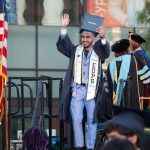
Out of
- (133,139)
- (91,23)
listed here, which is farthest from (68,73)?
(133,139)

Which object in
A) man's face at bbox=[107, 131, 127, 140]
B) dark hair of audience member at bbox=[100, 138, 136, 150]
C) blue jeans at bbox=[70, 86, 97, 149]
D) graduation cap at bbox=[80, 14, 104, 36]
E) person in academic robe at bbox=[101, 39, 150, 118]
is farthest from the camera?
graduation cap at bbox=[80, 14, 104, 36]

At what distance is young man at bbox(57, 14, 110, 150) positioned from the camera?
9.24 metres

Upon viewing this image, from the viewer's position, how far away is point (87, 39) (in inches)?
367

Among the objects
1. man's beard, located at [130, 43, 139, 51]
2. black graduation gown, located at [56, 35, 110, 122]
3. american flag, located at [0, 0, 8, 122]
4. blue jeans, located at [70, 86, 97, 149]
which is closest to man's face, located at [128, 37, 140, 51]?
man's beard, located at [130, 43, 139, 51]

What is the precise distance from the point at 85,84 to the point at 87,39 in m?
0.56

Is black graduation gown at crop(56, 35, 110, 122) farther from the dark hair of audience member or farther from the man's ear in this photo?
the dark hair of audience member

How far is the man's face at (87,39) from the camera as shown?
30.5 feet

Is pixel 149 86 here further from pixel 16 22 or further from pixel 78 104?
pixel 16 22

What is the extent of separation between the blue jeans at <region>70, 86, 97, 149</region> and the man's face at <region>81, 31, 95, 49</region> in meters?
0.60

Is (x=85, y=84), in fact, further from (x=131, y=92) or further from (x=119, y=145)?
(x=119, y=145)

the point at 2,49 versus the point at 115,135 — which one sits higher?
A: the point at 2,49

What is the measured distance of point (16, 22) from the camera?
64.8 feet

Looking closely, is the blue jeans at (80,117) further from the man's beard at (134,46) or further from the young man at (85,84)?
the man's beard at (134,46)

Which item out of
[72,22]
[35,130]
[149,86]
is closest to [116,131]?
[35,130]
